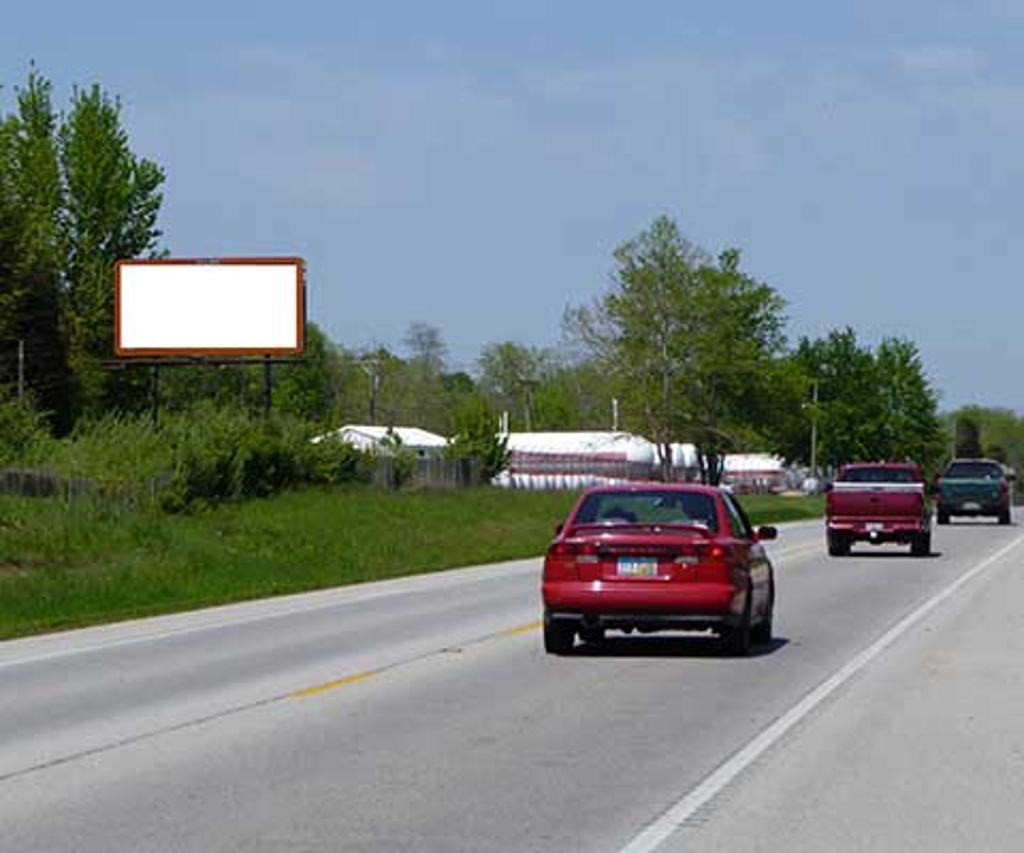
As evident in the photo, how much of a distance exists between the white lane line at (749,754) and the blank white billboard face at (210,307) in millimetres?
35958

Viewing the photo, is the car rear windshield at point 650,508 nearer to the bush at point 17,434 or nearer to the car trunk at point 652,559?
the car trunk at point 652,559

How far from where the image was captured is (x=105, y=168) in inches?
3187

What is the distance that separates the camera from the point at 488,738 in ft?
44.5

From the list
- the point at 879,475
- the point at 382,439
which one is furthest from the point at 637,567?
the point at 382,439

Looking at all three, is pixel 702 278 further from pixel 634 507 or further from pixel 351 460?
pixel 634 507

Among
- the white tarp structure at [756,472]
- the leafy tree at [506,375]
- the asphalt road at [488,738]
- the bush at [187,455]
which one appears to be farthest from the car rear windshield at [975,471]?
the leafy tree at [506,375]

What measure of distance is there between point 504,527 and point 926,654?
118ft

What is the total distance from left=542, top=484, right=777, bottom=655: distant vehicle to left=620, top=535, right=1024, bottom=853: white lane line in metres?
1.33

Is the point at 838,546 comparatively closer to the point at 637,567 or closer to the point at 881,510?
the point at 881,510

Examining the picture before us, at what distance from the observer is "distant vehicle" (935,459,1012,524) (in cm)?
6462

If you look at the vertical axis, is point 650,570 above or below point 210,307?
below

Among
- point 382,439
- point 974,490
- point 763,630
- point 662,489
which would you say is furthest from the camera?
point 382,439

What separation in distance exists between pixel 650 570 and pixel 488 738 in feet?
19.7

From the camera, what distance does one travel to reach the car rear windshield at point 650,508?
65.5ft
